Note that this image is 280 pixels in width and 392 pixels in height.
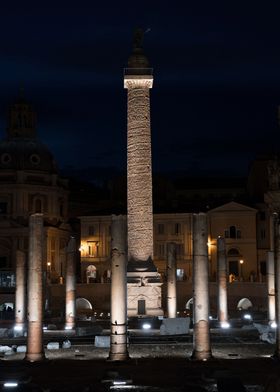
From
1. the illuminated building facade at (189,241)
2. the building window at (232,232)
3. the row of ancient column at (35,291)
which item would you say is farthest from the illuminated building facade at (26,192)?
the row of ancient column at (35,291)

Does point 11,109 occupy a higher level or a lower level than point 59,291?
higher

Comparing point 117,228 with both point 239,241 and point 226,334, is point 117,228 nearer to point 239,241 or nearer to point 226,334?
point 226,334

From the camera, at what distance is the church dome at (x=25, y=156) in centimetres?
7569

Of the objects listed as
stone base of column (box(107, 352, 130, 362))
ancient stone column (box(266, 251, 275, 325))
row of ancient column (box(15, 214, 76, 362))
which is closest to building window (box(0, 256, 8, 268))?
ancient stone column (box(266, 251, 275, 325))

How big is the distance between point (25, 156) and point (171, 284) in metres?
37.1

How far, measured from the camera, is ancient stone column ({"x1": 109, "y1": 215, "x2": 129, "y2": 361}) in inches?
1003

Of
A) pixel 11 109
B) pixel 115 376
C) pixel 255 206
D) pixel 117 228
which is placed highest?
pixel 11 109

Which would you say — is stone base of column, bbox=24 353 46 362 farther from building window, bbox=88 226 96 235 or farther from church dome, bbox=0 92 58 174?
church dome, bbox=0 92 58 174

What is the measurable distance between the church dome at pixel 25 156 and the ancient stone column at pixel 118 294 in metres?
50.4

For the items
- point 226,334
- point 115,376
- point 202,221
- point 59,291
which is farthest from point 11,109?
point 115,376

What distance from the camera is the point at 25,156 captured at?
76.2m

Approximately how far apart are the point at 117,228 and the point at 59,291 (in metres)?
33.8

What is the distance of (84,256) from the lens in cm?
7281

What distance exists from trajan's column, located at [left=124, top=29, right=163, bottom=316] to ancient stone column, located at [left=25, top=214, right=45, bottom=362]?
54.1 ft
